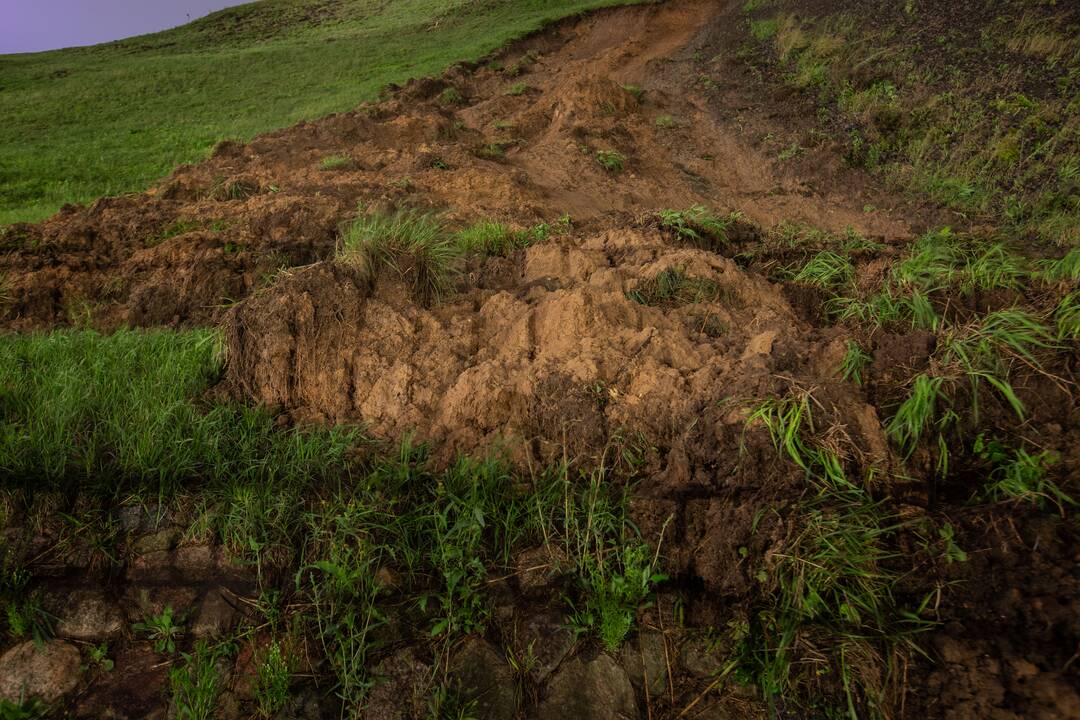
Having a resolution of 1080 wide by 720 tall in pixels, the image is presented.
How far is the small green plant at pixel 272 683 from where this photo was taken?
6.92 feet

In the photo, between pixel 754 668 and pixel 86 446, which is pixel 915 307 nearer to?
pixel 754 668

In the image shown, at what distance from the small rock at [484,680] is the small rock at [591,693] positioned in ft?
0.46

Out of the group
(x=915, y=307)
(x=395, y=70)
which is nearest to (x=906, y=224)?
(x=915, y=307)

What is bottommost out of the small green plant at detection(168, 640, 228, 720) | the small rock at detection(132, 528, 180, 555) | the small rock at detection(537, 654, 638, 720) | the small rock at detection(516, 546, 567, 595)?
the small rock at detection(537, 654, 638, 720)

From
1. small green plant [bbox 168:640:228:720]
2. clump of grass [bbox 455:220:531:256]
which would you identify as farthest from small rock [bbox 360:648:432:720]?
clump of grass [bbox 455:220:531:256]

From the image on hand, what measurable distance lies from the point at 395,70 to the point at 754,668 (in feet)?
64.6

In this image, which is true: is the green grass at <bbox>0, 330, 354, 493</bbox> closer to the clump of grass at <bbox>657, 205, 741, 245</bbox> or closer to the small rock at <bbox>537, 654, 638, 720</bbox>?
the small rock at <bbox>537, 654, 638, 720</bbox>

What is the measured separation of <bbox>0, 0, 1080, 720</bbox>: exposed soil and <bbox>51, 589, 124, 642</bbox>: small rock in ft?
0.48

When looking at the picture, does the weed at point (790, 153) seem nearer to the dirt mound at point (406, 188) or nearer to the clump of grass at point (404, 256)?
the dirt mound at point (406, 188)

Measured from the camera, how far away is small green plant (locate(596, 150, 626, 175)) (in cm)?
943

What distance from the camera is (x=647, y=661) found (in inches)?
88.6

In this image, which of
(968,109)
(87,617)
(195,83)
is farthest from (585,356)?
(195,83)

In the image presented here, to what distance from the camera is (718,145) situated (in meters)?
10.8

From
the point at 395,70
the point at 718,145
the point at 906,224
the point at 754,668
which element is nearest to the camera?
the point at 754,668
